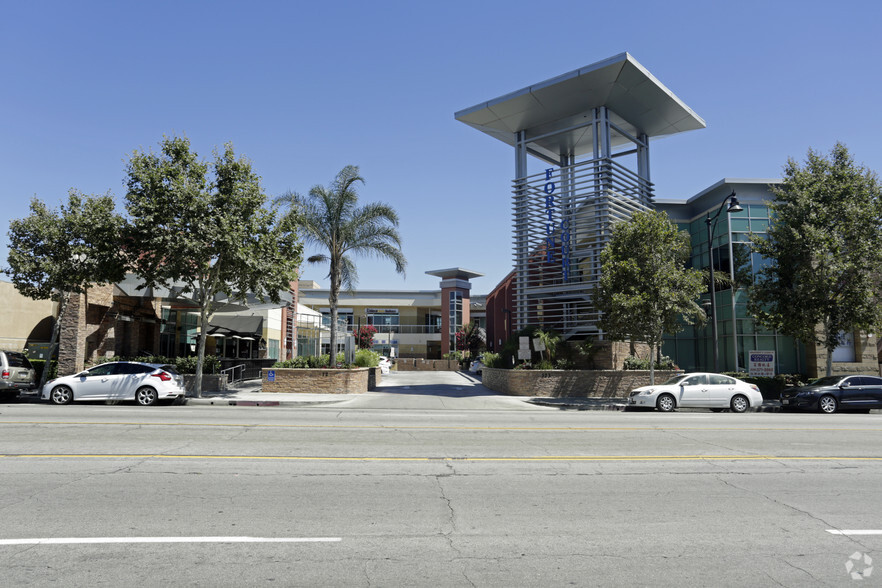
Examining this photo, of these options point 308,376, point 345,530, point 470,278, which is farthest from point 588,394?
point 470,278

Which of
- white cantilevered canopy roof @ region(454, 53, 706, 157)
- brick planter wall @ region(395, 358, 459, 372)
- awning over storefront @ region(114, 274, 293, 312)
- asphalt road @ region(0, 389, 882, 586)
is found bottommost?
brick planter wall @ region(395, 358, 459, 372)

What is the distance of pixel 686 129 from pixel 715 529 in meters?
29.9

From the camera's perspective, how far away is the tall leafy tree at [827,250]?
2261 cm

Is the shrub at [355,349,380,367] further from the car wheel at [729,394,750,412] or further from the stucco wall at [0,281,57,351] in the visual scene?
the stucco wall at [0,281,57,351]

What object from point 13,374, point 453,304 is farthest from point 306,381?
point 453,304

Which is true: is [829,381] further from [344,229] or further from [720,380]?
[344,229]

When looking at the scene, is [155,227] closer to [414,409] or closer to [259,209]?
[259,209]

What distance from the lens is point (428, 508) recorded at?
21.1 feet

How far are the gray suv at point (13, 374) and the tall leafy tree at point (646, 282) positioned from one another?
20664 millimetres

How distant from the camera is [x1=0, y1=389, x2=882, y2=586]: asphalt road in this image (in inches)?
186

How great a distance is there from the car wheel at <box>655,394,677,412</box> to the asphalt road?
7.40 metres

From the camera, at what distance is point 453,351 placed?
69.4 metres

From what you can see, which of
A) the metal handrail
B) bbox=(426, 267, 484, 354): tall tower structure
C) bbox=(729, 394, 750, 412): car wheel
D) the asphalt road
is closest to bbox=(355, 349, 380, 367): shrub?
the metal handrail

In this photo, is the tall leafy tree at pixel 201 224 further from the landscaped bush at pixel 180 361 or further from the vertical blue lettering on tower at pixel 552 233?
the vertical blue lettering on tower at pixel 552 233
